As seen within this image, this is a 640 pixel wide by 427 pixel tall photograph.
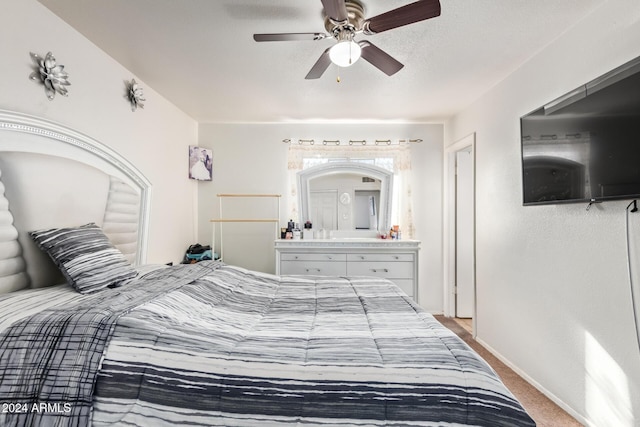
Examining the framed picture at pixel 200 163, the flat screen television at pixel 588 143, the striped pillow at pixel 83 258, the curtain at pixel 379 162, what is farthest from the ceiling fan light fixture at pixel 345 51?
the framed picture at pixel 200 163

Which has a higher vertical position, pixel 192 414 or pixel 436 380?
pixel 436 380

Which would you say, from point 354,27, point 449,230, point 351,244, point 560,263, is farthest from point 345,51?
point 449,230

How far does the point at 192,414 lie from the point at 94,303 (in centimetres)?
69

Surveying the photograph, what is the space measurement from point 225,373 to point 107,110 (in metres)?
2.21

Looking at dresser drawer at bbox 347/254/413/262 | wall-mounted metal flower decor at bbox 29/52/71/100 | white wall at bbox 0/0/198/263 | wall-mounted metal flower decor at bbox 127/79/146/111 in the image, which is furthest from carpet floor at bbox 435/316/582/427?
wall-mounted metal flower decor at bbox 127/79/146/111

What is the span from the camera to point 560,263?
212 centimetres

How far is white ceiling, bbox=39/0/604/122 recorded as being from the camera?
1834 millimetres

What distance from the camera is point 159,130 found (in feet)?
10.3

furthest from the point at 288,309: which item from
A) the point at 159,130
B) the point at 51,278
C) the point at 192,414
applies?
the point at 159,130

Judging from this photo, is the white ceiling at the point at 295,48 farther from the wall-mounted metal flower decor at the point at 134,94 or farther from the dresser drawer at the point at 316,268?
the dresser drawer at the point at 316,268

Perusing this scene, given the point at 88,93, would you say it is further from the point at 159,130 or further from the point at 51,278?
the point at 51,278

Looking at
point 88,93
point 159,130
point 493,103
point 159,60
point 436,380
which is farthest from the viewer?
point 159,130

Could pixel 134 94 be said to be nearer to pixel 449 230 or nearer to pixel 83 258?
pixel 83 258

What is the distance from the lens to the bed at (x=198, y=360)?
1.07m
